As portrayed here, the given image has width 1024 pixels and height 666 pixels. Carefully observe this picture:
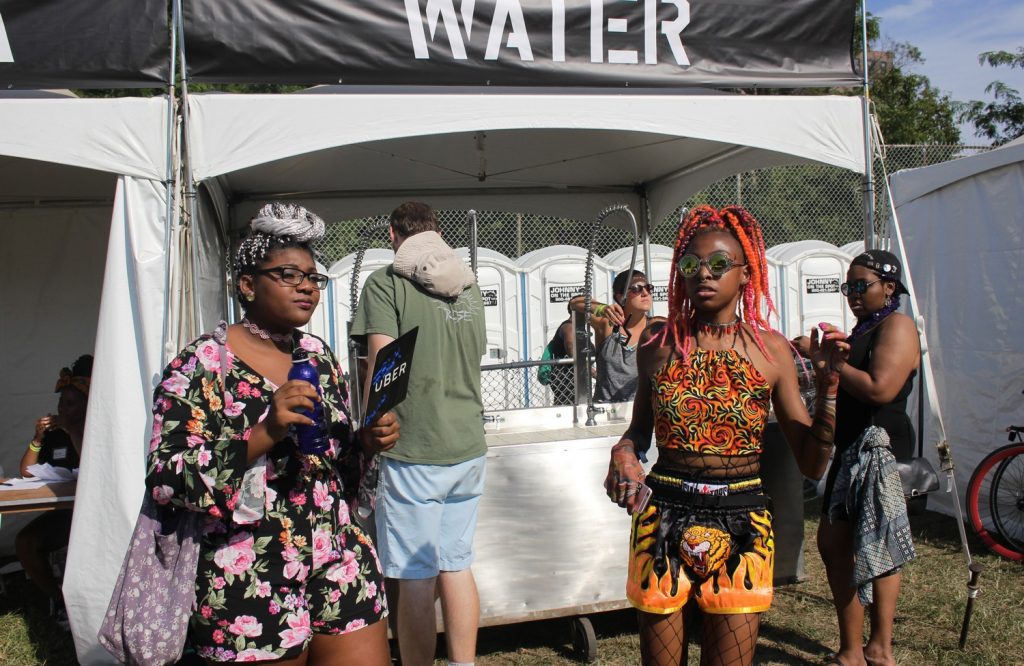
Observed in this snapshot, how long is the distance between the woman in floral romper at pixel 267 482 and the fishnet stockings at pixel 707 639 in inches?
28.9

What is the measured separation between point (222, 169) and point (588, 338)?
1985mm

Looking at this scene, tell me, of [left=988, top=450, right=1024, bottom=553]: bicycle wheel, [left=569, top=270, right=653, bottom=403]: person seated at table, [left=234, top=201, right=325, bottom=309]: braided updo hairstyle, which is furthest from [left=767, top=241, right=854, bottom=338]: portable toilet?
[left=234, top=201, right=325, bottom=309]: braided updo hairstyle

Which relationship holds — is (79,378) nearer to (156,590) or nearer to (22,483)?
(22,483)

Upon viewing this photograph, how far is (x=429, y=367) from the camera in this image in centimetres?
324

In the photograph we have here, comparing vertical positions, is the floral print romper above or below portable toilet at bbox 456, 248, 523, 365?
below

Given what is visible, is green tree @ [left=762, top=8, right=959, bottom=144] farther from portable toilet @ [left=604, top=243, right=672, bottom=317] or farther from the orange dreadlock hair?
the orange dreadlock hair

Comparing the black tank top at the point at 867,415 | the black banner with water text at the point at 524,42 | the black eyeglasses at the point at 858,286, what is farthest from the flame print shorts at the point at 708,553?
the black banner with water text at the point at 524,42

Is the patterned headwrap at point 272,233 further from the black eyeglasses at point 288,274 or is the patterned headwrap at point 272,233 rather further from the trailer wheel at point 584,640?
the trailer wheel at point 584,640

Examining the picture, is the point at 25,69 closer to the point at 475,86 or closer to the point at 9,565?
the point at 475,86

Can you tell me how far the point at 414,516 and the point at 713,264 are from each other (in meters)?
1.52

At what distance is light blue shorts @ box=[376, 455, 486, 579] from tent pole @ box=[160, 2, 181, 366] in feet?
3.75

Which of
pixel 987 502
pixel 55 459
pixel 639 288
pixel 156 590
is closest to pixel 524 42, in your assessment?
pixel 639 288

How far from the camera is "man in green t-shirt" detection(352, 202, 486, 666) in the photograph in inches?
127

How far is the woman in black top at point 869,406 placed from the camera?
132 inches
